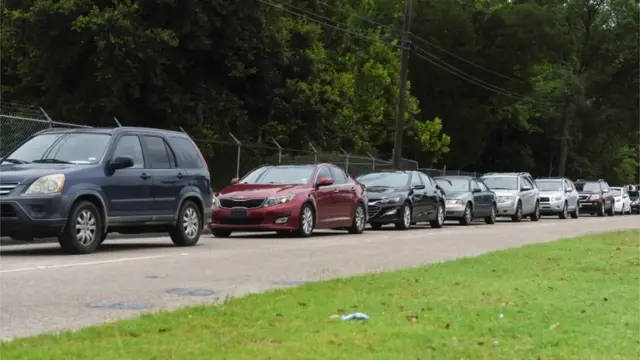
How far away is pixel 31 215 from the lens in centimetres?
1334

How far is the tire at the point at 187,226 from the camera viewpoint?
16422mm

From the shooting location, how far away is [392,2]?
58281 mm

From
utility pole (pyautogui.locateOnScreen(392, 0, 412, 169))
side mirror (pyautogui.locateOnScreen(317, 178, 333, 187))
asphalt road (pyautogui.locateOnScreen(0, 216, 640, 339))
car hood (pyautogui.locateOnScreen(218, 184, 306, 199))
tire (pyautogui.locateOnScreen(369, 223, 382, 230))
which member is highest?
utility pole (pyautogui.locateOnScreen(392, 0, 412, 169))

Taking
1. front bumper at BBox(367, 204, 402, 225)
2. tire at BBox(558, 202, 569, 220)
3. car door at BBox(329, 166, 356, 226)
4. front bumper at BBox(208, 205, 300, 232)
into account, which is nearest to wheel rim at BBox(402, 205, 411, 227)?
front bumper at BBox(367, 204, 402, 225)

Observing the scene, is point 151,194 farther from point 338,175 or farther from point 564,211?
point 564,211

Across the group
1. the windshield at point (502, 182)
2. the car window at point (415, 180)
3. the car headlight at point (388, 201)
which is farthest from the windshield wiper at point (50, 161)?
Result: the windshield at point (502, 182)

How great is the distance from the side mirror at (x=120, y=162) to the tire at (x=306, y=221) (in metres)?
5.62

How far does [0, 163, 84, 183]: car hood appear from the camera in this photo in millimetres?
13508

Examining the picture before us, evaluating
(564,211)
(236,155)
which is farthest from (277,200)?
(564,211)

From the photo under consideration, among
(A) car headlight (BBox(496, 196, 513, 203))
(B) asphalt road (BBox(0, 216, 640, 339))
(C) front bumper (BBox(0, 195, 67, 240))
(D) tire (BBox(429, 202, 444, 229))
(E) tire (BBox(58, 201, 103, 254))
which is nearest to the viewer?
(B) asphalt road (BBox(0, 216, 640, 339))

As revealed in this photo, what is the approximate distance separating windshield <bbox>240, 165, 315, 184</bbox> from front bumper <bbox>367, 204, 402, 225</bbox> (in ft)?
14.9

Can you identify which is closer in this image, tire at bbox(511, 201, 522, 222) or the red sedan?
the red sedan

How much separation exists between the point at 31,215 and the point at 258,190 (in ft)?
22.6

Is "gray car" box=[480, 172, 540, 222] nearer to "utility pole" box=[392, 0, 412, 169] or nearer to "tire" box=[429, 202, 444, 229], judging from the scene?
"utility pole" box=[392, 0, 412, 169]
